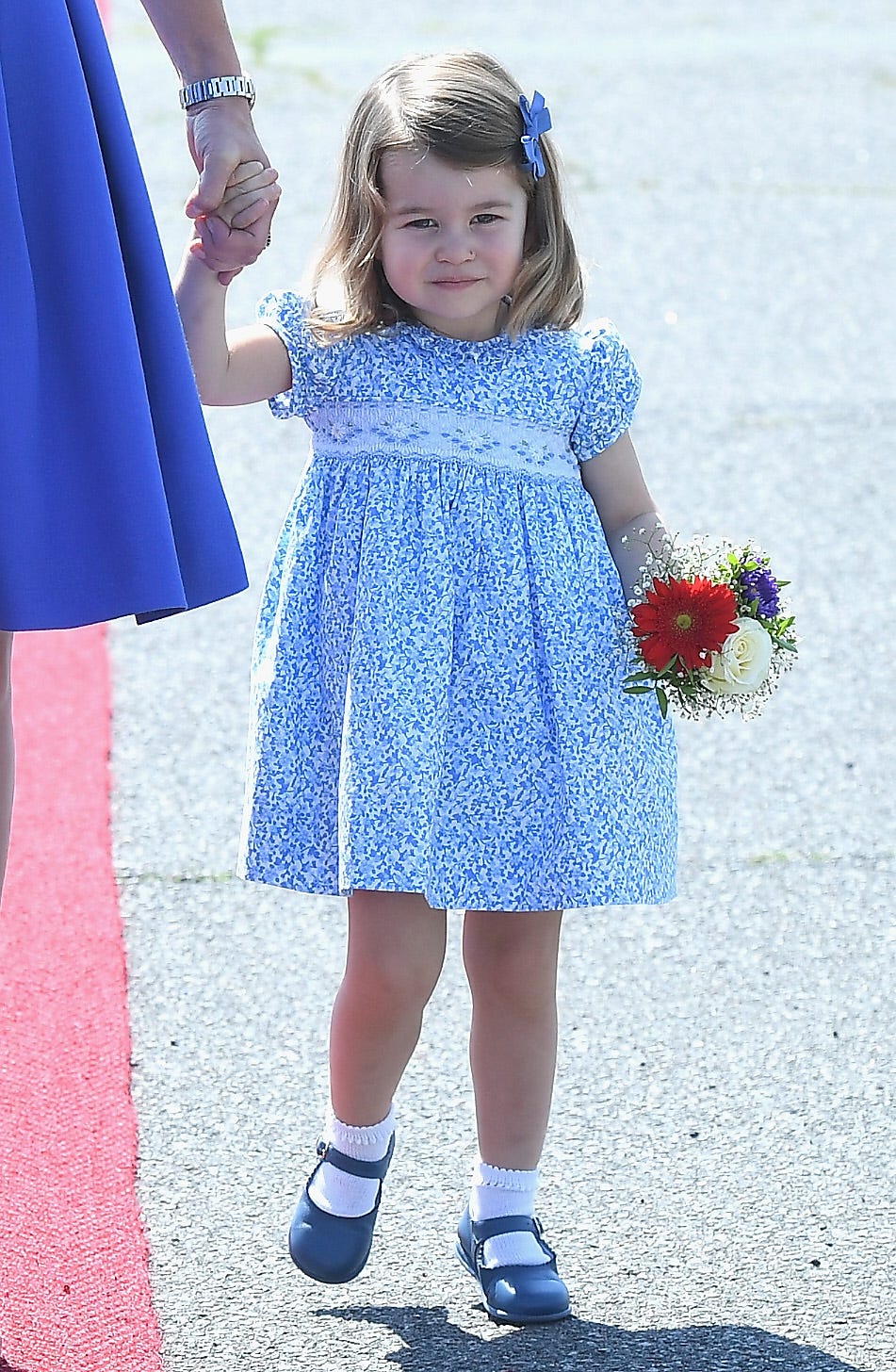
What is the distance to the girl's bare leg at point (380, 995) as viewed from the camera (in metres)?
2.54

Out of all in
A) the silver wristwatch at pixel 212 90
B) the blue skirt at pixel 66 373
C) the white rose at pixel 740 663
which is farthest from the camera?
the white rose at pixel 740 663

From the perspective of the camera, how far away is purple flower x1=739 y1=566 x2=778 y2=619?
2641 mm

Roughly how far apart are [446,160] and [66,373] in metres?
0.62

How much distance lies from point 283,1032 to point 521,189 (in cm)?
139

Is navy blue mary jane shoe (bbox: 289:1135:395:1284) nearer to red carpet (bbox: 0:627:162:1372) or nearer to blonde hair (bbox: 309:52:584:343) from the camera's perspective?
red carpet (bbox: 0:627:162:1372)

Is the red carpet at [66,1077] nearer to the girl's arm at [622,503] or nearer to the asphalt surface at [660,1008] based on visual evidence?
the asphalt surface at [660,1008]

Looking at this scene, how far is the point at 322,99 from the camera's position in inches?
384

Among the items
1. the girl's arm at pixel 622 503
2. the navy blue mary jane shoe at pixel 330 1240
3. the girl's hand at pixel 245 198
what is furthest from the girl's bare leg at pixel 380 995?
the girl's hand at pixel 245 198

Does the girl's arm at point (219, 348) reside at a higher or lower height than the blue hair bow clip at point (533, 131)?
lower

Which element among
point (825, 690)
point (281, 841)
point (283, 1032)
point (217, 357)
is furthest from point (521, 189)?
point (825, 690)

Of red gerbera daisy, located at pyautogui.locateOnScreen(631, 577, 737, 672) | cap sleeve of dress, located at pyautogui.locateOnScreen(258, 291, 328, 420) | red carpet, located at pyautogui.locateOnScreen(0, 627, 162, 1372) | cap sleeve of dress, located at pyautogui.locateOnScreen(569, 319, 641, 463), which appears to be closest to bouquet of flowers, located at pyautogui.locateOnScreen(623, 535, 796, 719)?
red gerbera daisy, located at pyautogui.locateOnScreen(631, 577, 737, 672)

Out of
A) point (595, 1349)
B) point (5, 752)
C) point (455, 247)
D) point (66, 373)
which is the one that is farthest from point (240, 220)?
point (595, 1349)

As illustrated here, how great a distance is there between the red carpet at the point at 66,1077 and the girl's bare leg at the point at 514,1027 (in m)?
0.50

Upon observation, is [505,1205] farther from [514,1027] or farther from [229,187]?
[229,187]
